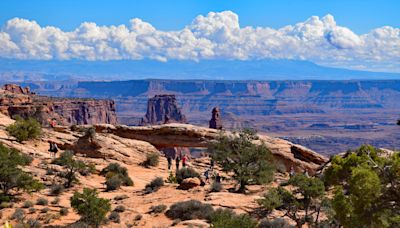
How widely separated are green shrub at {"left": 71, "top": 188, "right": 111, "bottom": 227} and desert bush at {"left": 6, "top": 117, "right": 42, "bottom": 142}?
59.2 feet

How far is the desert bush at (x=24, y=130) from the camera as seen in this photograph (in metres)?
38.9

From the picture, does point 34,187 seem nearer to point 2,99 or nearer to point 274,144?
point 274,144

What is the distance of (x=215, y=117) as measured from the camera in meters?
96.3

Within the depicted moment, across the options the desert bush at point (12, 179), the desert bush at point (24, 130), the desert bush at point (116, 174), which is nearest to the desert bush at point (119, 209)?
the desert bush at point (12, 179)

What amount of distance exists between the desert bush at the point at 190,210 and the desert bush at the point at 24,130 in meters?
19.3

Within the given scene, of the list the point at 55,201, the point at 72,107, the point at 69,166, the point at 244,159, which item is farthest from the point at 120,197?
the point at 72,107

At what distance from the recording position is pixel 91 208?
880 inches

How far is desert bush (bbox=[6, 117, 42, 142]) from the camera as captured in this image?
38.9 metres

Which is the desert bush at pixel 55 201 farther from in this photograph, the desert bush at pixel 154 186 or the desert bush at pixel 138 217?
the desert bush at pixel 154 186

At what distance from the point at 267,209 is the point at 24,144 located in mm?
23128

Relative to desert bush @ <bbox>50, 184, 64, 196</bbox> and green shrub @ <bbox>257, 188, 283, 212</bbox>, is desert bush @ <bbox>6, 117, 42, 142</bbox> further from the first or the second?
green shrub @ <bbox>257, 188, 283, 212</bbox>

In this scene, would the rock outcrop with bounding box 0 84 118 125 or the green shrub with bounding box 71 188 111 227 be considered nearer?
the green shrub with bounding box 71 188 111 227

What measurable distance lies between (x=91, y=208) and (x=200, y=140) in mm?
25091

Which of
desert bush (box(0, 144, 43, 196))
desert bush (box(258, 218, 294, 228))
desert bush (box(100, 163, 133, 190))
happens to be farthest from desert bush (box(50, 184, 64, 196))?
desert bush (box(258, 218, 294, 228))
